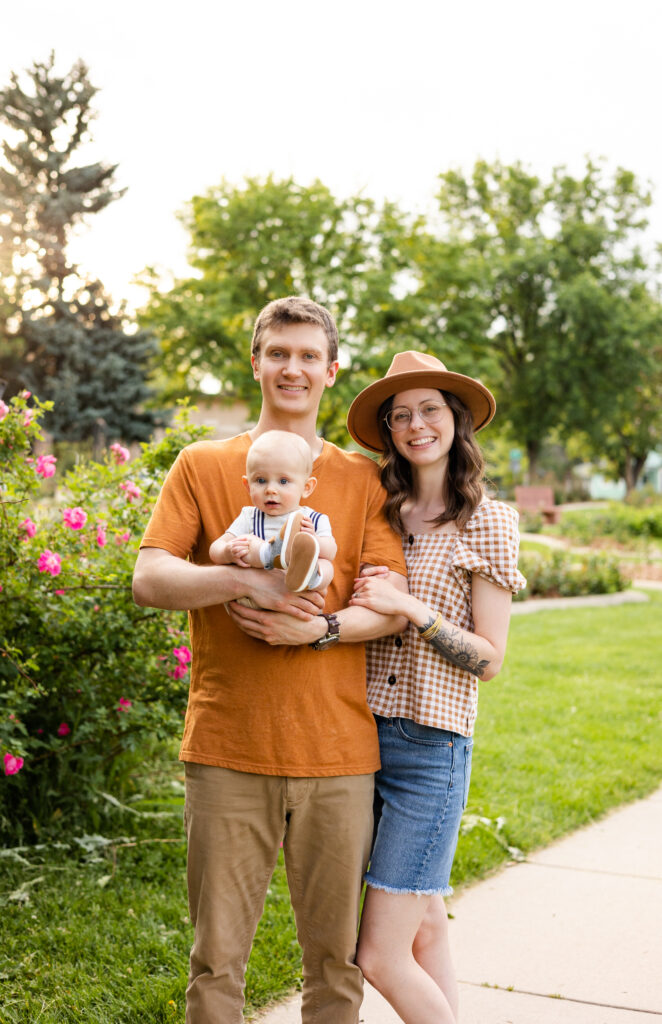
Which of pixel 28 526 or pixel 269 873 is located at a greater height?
pixel 28 526

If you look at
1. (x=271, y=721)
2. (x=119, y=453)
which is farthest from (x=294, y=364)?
(x=119, y=453)

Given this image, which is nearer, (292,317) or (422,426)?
(292,317)

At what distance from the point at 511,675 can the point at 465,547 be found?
21.1 feet

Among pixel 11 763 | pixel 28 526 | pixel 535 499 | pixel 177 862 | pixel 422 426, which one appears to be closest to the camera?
pixel 422 426

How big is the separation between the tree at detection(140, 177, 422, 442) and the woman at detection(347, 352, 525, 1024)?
24096mm

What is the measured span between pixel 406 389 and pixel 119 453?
7.96 ft

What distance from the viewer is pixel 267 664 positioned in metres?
2.39

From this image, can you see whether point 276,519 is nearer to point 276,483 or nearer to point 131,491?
point 276,483

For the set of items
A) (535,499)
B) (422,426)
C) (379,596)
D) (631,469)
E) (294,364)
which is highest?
(631,469)

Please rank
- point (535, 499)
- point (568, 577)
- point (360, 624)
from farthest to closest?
1. point (535, 499)
2. point (568, 577)
3. point (360, 624)

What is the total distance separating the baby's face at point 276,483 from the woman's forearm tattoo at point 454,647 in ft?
1.67

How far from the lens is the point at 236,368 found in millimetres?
26859

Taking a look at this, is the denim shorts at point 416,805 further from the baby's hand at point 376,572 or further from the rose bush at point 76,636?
the rose bush at point 76,636

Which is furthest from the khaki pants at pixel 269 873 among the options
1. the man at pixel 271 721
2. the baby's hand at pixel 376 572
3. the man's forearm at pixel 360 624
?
the baby's hand at pixel 376 572
